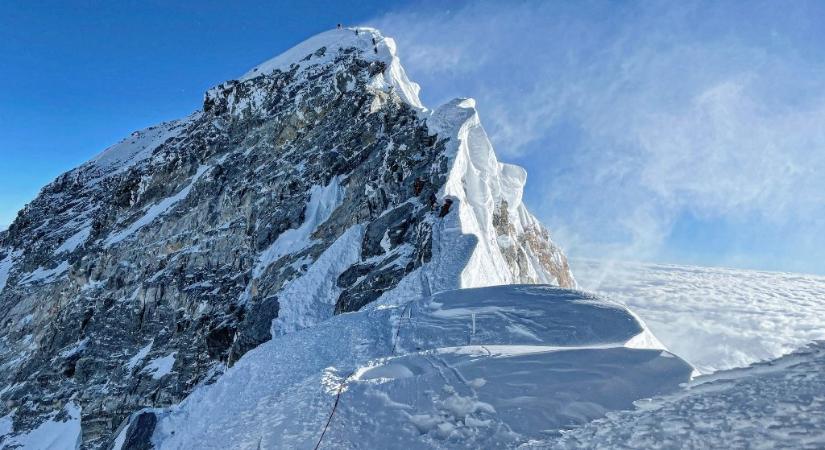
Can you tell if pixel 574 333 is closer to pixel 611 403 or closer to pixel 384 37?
pixel 611 403

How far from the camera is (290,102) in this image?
49312 millimetres

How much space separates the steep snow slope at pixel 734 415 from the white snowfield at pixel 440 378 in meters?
0.79

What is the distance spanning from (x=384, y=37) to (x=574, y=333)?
49886mm

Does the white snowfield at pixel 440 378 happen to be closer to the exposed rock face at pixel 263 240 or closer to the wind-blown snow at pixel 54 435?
the exposed rock face at pixel 263 240

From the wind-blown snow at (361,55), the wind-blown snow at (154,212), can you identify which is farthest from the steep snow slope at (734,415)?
the wind-blown snow at (154,212)

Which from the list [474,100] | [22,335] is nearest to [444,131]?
[474,100]

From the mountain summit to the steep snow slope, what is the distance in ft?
29.9

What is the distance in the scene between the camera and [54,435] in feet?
132

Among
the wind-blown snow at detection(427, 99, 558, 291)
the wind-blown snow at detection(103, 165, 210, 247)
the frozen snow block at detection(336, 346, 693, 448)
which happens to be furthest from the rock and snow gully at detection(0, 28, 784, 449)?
the wind-blown snow at detection(103, 165, 210, 247)

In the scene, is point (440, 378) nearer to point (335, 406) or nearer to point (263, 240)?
point (335, 406)

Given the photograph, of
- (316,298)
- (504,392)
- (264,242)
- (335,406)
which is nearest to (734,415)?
(504,392)

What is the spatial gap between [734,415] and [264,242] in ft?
125

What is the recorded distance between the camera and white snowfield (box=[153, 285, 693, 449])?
722 cm

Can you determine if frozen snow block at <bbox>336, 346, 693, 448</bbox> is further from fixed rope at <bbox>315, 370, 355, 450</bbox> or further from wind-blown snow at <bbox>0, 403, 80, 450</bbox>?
wind-blown snow at <bbox>0, 403, 80, 450</bbox>
